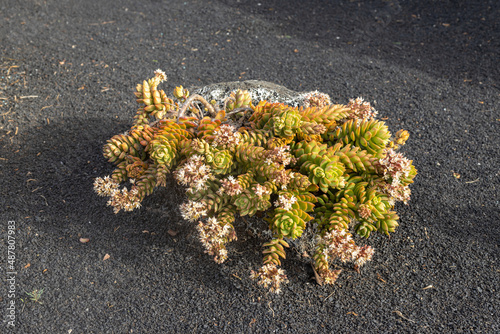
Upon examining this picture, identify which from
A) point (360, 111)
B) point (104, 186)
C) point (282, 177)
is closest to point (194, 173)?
point (282, 177)

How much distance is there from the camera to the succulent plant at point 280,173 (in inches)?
74.9

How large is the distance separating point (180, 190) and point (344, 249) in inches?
44.5

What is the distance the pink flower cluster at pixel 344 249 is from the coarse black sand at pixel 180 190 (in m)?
0.39

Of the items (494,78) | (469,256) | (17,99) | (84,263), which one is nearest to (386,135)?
(469,256)

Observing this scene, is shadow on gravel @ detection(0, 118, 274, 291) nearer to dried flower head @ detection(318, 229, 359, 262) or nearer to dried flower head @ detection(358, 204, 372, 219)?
dried flower head @ detection(318, 229, 359, 262)

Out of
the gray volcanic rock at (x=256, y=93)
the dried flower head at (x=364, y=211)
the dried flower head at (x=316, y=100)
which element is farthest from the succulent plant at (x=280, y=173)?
the gray volcanic rock at (x=256, y=93)

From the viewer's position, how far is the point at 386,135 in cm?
204

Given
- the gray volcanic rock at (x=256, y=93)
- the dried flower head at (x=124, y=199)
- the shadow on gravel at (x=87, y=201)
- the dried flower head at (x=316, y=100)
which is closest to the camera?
the dried flower head at (x=124, y=199)

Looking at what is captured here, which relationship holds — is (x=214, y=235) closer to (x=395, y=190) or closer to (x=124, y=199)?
(x=124, y=199)

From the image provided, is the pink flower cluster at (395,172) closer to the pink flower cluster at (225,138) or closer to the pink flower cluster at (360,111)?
the pink flower cluster at (360,111)

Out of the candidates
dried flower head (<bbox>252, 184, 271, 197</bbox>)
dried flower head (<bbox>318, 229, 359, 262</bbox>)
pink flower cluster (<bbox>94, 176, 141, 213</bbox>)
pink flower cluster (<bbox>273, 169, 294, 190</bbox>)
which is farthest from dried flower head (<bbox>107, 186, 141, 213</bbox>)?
dried flower head (<bbox>318, 229, 359, 262</bbox>)

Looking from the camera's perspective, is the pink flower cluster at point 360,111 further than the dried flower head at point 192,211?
Yes

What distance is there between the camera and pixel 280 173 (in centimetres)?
188

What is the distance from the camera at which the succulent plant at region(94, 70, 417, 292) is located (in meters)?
1.90
